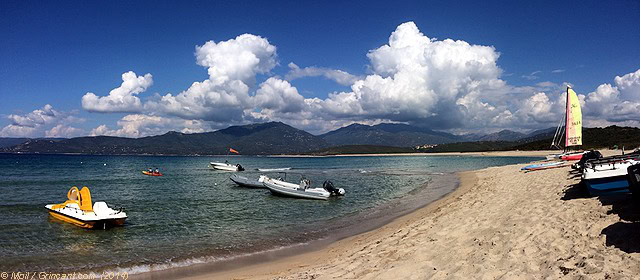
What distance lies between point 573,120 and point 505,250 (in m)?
34.8

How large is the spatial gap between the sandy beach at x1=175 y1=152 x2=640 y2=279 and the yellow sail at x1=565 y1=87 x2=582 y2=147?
82.6 ft

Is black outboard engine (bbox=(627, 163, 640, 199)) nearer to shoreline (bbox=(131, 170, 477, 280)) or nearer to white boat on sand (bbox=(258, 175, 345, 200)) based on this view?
shoreline (bbox=(131, 170, 477, 280))

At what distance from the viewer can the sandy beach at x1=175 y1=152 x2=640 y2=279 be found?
24.3 feet

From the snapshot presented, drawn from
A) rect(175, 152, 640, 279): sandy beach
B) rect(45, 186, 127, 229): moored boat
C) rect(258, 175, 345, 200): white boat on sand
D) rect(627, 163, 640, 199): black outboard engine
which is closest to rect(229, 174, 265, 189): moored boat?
rect(258, 175, 345, 200): white boat on sand

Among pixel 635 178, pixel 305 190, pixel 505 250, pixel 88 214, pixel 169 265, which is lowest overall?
pixel 169 265

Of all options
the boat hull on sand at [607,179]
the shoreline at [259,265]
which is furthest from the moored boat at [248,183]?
the boat hull on sand at [607,179]

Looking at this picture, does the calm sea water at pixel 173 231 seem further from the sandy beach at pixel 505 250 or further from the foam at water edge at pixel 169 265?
the sandy beach at pixel 505 250

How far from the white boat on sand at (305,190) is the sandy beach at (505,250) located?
1827 cm

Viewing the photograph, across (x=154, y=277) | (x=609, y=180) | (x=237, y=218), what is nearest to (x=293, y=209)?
(x=237, y=218)

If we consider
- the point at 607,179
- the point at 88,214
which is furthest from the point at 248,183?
the point at 607,179

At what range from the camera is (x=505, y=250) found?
911 centimetres

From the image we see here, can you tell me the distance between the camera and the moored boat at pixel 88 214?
19.0 meters

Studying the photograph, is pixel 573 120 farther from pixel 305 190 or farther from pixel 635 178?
pixel 635 178

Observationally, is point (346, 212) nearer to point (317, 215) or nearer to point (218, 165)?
point (317, 215)
